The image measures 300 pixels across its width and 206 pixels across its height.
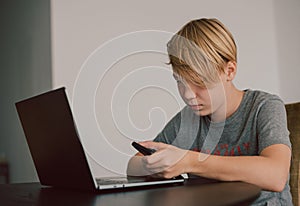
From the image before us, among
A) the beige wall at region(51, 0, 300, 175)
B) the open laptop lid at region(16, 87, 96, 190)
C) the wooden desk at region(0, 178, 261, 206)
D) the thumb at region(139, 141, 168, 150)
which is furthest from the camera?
the beige wall at region(51, 0, 300, 175)

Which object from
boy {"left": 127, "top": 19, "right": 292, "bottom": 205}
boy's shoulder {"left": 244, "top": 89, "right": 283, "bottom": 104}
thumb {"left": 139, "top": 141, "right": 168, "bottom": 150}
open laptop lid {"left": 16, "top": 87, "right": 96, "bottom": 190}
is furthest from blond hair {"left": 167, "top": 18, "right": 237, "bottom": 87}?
open laptop lid {"left": 16, "top": 87, "right": 96, "bottom": 190}

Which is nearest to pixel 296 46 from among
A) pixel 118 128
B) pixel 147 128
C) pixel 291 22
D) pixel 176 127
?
pixel 291 22

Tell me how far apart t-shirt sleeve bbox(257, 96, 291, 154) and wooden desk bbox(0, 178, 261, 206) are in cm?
18

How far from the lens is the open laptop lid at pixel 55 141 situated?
37.8 inches

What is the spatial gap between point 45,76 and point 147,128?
A: 1.70 feet

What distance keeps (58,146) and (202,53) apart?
0.46 m

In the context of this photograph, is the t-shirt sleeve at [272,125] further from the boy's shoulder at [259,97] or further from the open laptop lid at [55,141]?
the open laptop lid at [55,141]

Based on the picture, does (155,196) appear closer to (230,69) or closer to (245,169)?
(245,169)

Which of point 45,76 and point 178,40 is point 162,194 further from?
point 45,76

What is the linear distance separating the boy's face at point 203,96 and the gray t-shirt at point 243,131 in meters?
0.07

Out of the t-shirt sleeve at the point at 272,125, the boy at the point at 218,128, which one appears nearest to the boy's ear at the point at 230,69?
the boy at the point at 218,128

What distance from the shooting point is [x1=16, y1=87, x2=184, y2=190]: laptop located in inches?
37.8

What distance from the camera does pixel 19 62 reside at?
8.68 feet

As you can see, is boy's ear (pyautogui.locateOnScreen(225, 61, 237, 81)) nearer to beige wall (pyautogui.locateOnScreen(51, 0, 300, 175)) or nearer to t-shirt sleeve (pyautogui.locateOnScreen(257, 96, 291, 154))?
t-shirt sleeve (pyautogui.locateOnScreen(257, 96, 291, 154))
